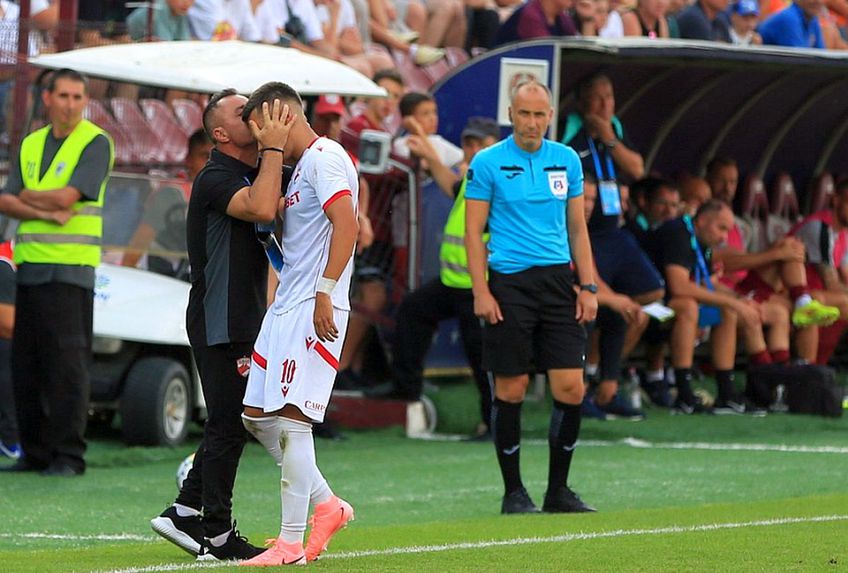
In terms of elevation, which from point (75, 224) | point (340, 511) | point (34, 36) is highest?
point (34, 36)

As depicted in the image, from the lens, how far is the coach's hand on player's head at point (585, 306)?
29.8 feet

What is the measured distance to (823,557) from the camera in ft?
22.9

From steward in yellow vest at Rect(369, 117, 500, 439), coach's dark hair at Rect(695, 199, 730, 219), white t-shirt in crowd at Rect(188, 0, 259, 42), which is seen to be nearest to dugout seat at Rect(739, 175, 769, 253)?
coach's dark hair at Rect(695, 199, 730, 219)

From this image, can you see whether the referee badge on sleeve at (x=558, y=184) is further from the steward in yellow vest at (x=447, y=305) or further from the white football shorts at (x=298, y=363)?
the steward in yellow vest at (x=447, y=305)

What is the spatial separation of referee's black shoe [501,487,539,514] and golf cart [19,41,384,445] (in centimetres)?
354

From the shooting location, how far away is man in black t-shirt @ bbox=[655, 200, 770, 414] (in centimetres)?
1499

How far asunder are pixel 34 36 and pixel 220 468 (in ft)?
23.6

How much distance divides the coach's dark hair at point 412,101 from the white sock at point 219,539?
6741 millimetres

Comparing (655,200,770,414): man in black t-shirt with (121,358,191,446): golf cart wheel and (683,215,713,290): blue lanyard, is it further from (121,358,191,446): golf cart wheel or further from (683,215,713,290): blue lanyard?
(121,358,191,446): golf cart wheel

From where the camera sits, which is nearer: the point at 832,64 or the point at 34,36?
the point at 34,36

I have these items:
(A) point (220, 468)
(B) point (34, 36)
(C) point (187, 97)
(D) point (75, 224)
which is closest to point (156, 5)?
(C) point (187, 97)

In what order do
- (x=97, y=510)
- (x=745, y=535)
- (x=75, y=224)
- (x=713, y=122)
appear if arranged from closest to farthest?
(x=745, y=535) → (x=97, y=510) → (x=75, y=224) → (x=713, y=122)

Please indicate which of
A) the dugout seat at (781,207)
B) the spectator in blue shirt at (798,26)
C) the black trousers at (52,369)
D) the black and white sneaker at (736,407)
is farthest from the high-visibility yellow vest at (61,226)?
the spectator in blue shirt at (798,26)

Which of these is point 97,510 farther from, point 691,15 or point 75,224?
point 691,15
